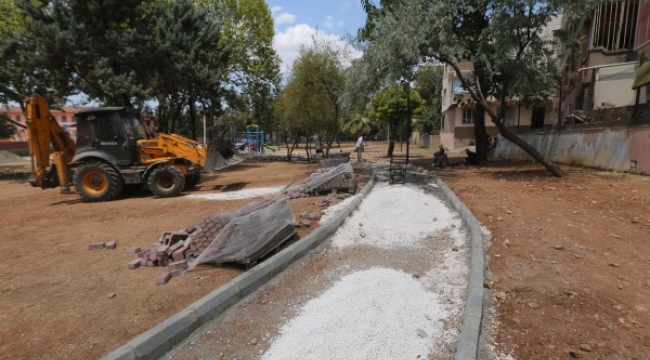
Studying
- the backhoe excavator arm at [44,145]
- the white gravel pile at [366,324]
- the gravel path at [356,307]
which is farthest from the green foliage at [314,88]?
the white gravel pile at [366,324]

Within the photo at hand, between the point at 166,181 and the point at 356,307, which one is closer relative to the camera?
the point at 356,307

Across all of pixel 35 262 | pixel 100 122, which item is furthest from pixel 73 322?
pixel 100 122

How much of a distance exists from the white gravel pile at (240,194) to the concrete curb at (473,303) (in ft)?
20.7

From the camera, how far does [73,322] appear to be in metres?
3.55

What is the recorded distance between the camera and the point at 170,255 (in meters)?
5.14

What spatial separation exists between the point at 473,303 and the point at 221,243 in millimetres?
3105

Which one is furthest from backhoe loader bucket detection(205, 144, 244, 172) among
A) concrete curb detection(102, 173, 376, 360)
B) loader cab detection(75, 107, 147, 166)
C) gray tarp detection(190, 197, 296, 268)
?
concrete curb detection(102, 173, 376, 360)

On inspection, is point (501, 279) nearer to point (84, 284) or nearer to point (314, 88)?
point (84, 284)

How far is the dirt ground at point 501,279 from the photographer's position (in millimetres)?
3197

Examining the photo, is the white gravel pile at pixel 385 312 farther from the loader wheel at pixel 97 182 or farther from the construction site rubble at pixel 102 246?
the loader wheel at pixel 97 182

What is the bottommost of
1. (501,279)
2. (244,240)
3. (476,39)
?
(501,279)

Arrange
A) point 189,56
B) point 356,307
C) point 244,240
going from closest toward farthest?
1. point 356,307
2. point 244,240
3. point 189,56

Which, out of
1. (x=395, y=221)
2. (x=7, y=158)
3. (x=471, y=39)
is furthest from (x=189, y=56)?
(x=7, y=158)

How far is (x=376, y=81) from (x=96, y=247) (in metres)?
10.0
